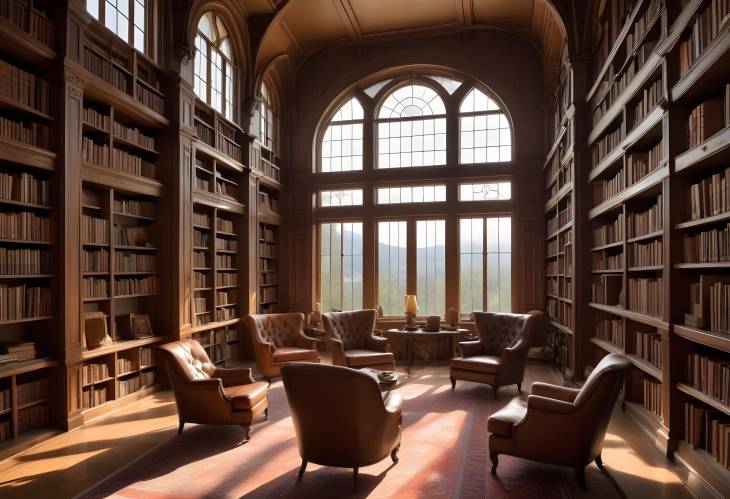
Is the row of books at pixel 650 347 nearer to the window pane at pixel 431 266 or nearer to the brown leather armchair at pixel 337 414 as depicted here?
the brown leather armchair at pixel 337 414

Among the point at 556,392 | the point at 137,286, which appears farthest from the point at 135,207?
the point at 556,392

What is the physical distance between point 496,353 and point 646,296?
264cm

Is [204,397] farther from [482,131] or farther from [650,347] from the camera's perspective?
[482,131]

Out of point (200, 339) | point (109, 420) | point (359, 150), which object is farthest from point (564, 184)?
point (109, 420)

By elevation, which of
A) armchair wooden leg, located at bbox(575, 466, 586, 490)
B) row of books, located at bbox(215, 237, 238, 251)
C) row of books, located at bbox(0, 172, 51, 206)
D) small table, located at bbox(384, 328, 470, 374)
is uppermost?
row of books, located at bbox(0, 172, 51, 206)

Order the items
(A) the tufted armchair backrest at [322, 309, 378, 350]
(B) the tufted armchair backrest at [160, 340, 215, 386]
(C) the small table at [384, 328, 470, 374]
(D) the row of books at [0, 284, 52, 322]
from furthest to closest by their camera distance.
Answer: (C) the small table at [384, 328, 470, 374] < (A) the tufted armchair backrest at [322, 309, 378, 350] < (B) the tufted armchair backrest at [160, 340, 215, 386] < (D) the row of books at [0, 284, 52, 322]

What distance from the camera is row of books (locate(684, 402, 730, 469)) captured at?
11.0 ft

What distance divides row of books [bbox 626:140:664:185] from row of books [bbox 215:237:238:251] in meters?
5.88

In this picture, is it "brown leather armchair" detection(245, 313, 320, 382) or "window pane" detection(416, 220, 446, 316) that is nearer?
"brown leather armchair" detection(245, 313, 320, 382)

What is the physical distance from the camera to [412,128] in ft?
33.2

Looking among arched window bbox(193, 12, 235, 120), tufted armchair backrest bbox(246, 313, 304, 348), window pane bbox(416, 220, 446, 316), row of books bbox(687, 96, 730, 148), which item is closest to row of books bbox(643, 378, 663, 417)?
row of books bbox(687, 96, 730, 148)

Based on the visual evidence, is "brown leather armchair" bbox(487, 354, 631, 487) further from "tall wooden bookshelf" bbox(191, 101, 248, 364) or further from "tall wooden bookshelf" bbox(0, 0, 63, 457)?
"tall wooden bookshelf" bbox(191, 101, 248, 364)

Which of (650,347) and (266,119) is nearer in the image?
(650,347)

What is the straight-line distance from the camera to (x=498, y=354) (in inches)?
272
